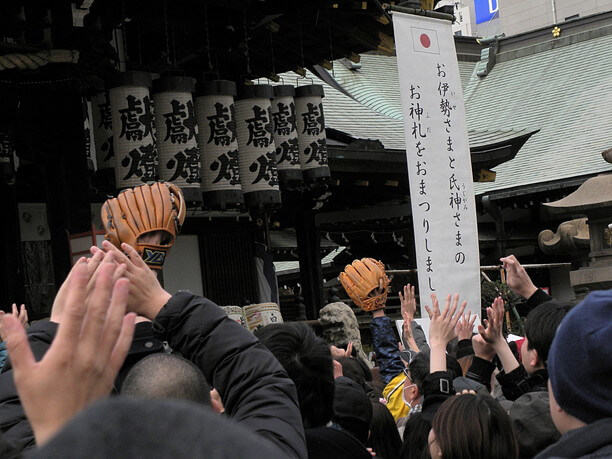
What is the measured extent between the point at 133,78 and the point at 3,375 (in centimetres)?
498

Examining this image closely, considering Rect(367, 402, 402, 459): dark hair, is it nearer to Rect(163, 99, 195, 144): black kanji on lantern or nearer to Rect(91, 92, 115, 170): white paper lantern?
Rect(163, 99, 195, 144): black kanji on lantern

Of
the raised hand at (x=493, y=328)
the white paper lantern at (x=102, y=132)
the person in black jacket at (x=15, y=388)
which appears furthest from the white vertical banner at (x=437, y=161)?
the person in black jacket at (x=15, y=388)

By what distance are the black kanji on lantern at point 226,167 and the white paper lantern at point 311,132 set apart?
1212mm

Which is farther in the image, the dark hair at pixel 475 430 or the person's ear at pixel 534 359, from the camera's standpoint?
the person's ear at pixel 534 359

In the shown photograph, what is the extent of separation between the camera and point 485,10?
38.4m

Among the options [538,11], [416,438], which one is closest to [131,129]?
[416,438]

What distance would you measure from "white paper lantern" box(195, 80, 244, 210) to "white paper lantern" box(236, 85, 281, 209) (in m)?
0.25

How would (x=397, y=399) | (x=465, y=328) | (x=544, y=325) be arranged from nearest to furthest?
1. (x=544, y=325)
2. (x=465, y=328)
3. (x=397, y=399)

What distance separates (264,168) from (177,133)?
101 cm

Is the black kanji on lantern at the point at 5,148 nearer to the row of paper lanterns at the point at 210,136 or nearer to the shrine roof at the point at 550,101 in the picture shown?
the row of paper lanterns at the point at 210,136

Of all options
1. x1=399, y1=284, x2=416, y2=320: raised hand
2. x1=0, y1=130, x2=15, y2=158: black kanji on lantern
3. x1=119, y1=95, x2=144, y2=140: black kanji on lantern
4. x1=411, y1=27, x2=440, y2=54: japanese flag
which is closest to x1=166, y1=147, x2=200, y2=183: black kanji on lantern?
x1=119, y1=95, x2=144, y2=140: black kanji on lantern

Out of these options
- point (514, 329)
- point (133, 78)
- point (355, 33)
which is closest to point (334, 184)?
point (355, 33)

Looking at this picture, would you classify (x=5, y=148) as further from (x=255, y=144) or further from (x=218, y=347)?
(x=218, y=347)

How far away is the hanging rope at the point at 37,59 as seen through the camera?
6.28m
